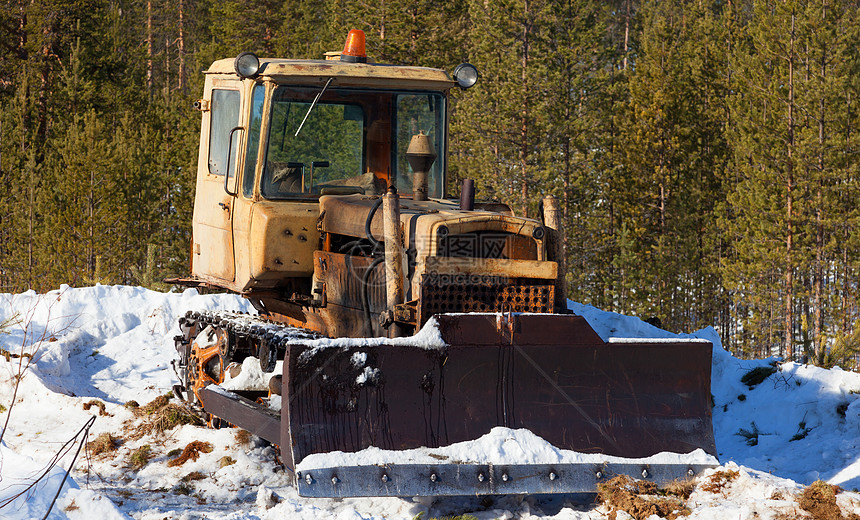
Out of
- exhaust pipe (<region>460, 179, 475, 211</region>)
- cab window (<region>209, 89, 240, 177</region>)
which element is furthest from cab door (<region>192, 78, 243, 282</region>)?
exhaust pipe (<region>460, 179, 475, 211</region>)

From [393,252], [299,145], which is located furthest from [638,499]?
[299,145]

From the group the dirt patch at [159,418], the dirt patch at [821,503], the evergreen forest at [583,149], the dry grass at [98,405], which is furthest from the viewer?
the evergreen forest at [583,149]

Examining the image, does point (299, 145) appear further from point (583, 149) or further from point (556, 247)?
point (583, 149)

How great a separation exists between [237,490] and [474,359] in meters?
2.03

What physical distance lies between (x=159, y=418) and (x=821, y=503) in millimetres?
5182

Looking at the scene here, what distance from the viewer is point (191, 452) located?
22.8 feet

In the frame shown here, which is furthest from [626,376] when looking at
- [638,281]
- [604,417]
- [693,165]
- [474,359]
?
[693,165]

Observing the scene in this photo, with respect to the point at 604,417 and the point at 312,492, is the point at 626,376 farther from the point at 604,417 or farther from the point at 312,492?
the point at 312,492

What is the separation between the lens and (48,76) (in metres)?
23.7

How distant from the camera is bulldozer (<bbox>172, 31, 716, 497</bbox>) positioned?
209 inches

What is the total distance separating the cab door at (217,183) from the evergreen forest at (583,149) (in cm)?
1152

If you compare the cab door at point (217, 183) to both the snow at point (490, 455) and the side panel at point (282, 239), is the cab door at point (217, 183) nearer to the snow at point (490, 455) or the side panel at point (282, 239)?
the side panel at point (282, 239)

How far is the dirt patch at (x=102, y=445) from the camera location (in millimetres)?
7055

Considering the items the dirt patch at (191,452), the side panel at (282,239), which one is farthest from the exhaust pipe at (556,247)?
the dirt patch at (191,452)
